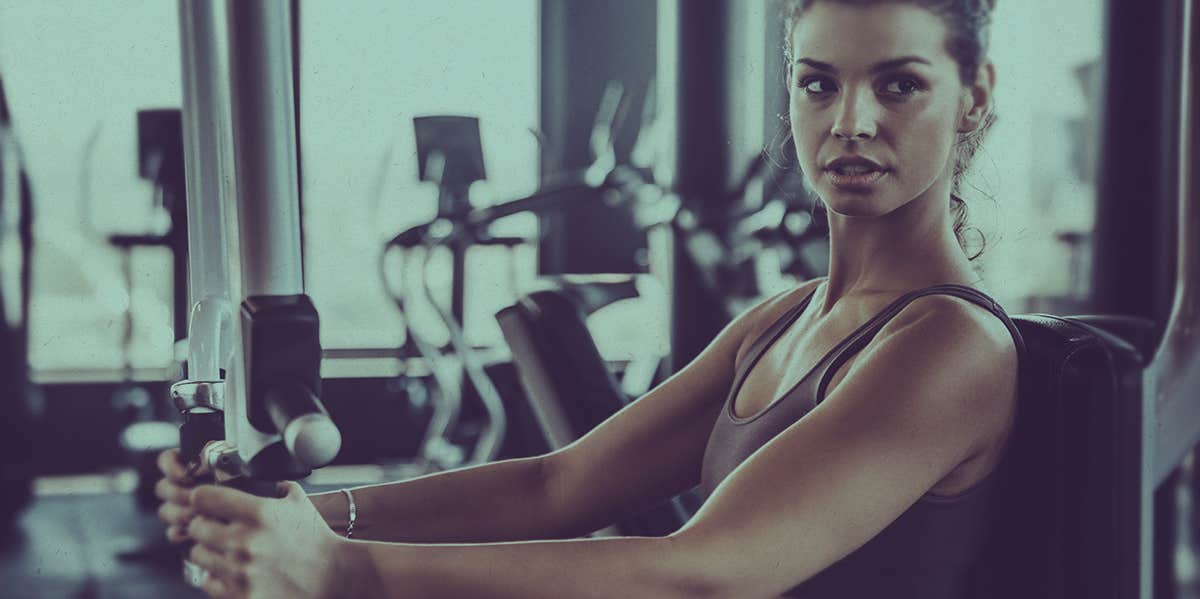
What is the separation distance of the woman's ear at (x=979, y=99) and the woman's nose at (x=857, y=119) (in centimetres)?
10

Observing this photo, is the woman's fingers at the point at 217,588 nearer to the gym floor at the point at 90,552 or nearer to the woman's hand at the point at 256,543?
the woman's hand at the point at 256,543

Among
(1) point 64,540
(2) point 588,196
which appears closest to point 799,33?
(2) point 588,196

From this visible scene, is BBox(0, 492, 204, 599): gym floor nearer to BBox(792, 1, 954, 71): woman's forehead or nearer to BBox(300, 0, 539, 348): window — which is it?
BBox(300, 0, 539, 348): window

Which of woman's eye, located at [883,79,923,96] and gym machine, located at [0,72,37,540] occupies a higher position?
woman's eye, located at [883,79,923,96]

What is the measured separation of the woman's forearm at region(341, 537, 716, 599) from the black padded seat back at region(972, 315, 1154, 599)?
28 centimetres

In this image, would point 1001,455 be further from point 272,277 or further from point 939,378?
point 272,277

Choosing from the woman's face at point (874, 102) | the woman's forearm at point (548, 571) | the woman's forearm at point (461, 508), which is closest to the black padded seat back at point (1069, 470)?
the woman's face at point (874, 102)

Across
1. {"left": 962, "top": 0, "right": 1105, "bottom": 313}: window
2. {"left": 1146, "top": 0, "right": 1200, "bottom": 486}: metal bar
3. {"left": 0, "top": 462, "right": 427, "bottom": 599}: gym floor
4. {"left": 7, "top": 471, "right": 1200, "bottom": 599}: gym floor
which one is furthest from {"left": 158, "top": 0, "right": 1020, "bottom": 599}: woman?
{"left": 962, "top": 0, "right": 1105, "bottom": 313}: window

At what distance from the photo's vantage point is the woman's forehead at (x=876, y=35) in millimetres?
930

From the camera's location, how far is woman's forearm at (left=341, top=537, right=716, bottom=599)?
81 centimetres

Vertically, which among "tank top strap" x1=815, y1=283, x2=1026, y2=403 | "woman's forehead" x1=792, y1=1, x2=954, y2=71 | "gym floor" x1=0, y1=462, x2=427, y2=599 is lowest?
"gym floor" x1=0, y1=462, x2=427, y2=599

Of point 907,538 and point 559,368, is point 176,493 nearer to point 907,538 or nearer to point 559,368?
point 907,538

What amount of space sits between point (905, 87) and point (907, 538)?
1.20 ft

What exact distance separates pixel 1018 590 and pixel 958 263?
29cm
